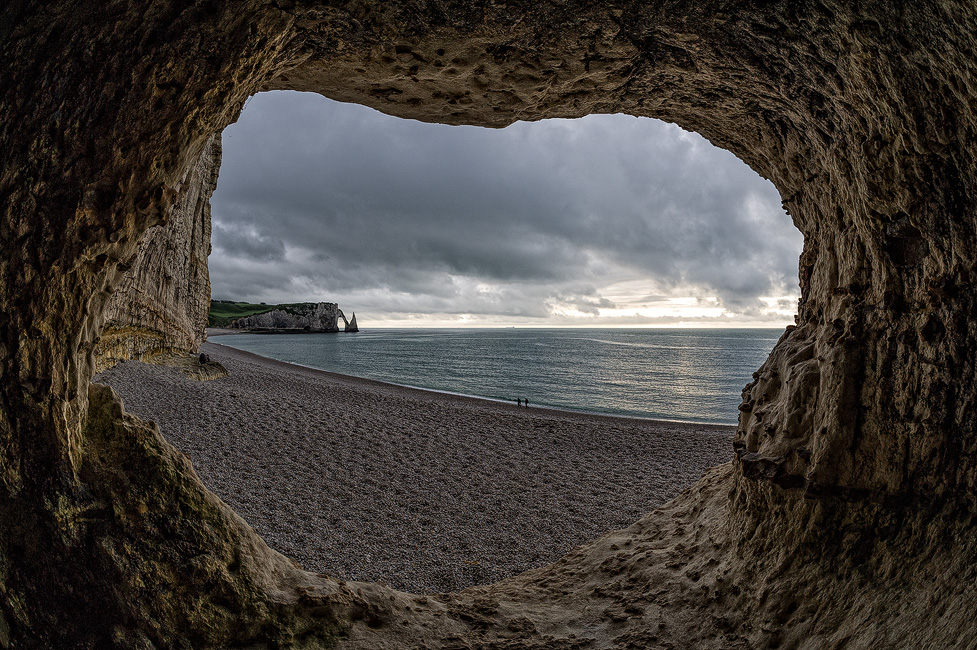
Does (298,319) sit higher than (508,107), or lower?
lower

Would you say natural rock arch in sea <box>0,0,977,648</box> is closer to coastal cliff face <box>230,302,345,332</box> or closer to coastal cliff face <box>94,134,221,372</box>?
coastal cliff face <box>94,134,221,372</box>

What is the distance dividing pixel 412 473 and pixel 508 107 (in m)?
9.87

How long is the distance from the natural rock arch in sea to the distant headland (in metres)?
147

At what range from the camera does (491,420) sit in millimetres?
18547

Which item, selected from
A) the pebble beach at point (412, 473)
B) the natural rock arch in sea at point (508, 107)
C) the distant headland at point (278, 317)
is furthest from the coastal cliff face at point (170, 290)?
the distant headland at point (278, 317)

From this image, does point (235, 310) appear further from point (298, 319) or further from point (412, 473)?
point (412, 473)

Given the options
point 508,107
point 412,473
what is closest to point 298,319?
point 412,473

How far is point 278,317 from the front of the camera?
144 m

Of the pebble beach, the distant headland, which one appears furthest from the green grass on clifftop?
the pebble beach

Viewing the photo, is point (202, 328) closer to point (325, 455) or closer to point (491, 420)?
point (325, 455)

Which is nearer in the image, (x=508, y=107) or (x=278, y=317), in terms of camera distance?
(x=508, y=107)

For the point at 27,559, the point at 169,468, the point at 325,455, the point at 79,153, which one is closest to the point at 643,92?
the point at 79,153

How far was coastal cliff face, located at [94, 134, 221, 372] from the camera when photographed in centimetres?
791

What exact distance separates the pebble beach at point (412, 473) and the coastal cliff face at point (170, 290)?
10.9 ft
